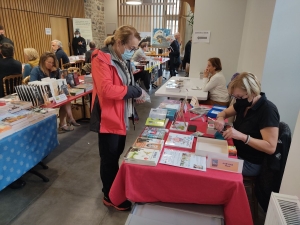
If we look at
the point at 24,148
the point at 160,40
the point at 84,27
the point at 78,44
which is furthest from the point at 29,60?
the point at 84,27

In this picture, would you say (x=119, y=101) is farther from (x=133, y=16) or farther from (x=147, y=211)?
(x=133, y=16)

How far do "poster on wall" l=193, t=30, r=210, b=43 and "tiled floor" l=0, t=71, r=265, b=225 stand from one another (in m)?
2.66

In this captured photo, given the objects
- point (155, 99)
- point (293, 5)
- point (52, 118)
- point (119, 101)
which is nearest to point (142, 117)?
point (155, 99)

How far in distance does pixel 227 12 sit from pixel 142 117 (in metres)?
2.34

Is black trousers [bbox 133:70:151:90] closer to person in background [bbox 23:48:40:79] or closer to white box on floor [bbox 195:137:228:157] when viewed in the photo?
person in background [bbox 23:48:40:79]

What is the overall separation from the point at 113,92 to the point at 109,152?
1.71ft

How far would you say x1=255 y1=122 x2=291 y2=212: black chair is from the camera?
1.59m

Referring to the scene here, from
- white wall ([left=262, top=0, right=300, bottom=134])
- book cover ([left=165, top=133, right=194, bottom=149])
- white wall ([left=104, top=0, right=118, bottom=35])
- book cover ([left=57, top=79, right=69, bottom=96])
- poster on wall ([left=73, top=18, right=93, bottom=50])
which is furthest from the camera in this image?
white wall ([left=104, top=0, right=118, bottom=35])

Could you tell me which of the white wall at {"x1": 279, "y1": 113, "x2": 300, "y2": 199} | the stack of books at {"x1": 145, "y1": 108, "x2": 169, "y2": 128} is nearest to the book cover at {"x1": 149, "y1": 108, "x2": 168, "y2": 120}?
the stack of books at {"x1": 145, "y1": 108, "x2": 169, "y2": 128}

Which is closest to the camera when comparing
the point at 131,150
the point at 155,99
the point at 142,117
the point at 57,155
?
the point at 131,150

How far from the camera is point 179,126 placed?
1856 mm

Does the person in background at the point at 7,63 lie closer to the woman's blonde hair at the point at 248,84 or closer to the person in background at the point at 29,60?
the person in background at the point at 29,60

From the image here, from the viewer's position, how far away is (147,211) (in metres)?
1.30

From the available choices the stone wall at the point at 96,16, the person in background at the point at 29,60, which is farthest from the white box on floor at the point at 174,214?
the stone wall at the point at 96,16
